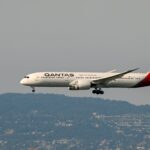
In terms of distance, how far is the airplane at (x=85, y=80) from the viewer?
479ft

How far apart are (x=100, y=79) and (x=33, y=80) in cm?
1343

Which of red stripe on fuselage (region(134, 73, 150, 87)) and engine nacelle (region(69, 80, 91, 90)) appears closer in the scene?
engine nacelle (region(69, 80, 91, 90))

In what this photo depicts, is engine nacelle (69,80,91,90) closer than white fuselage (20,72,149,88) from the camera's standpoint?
No

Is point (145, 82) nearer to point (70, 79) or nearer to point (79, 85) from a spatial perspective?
point (79, 85)

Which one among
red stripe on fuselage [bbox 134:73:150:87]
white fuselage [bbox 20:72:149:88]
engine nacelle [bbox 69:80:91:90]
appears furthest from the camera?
red stripe on fuselage [bbox 134:73:150:87]

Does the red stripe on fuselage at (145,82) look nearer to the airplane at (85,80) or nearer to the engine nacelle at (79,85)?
the airplane at (85,80)

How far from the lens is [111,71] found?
160 m

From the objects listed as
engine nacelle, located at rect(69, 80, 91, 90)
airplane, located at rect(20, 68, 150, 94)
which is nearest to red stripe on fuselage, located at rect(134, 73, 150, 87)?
airplane, located at rect(20, 68, 150, 94)

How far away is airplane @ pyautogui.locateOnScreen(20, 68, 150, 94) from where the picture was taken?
479 ft

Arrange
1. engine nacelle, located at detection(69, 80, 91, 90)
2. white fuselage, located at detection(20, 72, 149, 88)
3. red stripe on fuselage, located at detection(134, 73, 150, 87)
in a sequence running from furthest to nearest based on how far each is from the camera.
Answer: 1. red stripe on fuselage, located at detection(134, 73, 150, 87)
2. engine nacelle, located at detection(69, 80, 91, 90)
3. white fuselage, located at detection(20, 72, 149, 88)

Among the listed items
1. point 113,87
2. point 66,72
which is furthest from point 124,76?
point 66,72

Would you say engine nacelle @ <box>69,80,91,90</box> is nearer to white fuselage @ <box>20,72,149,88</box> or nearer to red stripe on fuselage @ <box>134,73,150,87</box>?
white fuselage @ <box>20,72,149,88</box>

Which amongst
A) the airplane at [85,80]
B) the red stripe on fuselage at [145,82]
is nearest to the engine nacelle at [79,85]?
the airplane at [85,80]

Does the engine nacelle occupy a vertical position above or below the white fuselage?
below
